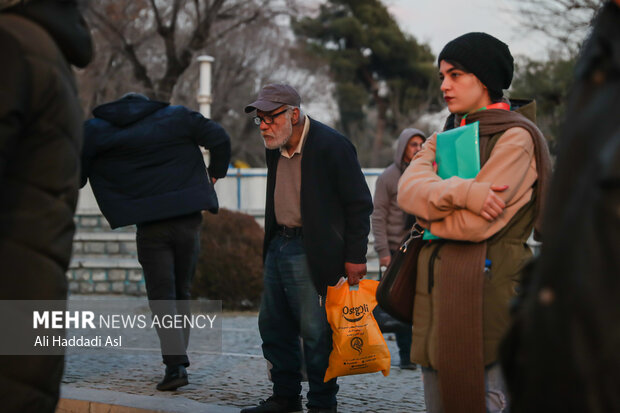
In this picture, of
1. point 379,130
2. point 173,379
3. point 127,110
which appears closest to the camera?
point 173,379

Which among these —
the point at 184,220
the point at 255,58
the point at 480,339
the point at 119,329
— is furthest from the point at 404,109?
the point at 480,339

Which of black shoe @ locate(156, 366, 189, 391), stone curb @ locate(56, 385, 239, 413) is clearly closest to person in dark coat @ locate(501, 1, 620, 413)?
stone curb @ locate(56, 385, 239, 413)

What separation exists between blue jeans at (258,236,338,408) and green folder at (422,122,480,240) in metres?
1.54

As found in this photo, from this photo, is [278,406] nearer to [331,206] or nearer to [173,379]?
[173,379]

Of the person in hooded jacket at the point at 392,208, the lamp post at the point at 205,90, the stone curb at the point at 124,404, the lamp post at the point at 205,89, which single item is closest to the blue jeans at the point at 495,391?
the stone curb at the point at 124,404

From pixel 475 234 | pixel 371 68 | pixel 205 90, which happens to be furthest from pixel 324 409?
pixel 371 68

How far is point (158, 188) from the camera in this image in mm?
5574

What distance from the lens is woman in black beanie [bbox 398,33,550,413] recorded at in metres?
3.04

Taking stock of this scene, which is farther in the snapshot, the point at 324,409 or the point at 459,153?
the point at 324,409

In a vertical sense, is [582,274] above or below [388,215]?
below

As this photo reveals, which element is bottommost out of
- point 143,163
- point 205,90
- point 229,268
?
point 229,268

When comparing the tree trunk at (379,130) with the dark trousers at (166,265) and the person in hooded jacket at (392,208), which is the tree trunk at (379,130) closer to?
the person in hooded jacket at (392,208)

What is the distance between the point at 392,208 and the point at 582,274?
5915 millimetres

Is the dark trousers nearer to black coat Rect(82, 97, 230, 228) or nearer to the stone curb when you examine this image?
black coat Rect(82, 97, 230, 228)
